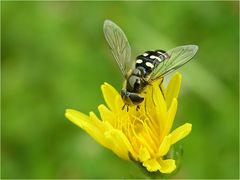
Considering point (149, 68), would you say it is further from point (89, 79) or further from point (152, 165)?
point (89, 79)

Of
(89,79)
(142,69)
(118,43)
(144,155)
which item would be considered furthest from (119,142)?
(89,79)

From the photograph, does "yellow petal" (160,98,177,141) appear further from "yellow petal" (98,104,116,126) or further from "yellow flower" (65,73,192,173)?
"yellow petal" (98,104,116,126)

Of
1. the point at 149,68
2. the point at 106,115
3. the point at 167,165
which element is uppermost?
the point at 149,68

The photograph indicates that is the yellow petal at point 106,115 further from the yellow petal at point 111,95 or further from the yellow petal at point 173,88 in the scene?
the yellow petal at point 173,88

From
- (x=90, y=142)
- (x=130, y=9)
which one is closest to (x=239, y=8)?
(x=130, y=9)

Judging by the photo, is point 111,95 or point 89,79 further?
point 89,79

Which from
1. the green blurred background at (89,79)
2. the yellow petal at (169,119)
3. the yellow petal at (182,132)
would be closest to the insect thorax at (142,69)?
the yellow petal at (169,119)
